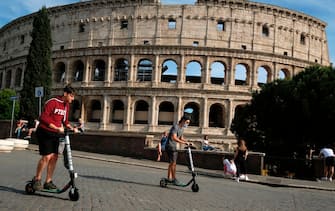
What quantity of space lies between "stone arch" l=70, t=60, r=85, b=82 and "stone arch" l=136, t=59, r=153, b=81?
6.54 metres

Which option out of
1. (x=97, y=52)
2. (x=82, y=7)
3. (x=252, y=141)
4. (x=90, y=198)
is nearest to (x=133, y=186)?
(x=90, y=198)

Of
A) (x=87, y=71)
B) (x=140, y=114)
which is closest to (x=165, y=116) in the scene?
(x=140, y=114)

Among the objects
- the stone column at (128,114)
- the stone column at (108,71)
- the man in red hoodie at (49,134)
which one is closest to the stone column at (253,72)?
the stone column at (128,114)

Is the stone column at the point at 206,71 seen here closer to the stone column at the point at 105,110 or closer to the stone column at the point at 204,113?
the stone column at the point at 204,113

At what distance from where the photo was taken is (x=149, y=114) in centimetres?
3894

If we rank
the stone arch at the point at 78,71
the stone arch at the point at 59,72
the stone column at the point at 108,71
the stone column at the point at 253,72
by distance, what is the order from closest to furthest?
the stone column at the point at 253,72 → the stone column at the point at 108,71 → the stone arch at the point at 78,71 → the stone arch at the point at 59,72

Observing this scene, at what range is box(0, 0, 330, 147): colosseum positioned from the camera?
38.8 metres

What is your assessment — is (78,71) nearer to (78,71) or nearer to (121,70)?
(78,71)

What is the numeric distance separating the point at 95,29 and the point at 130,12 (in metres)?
4.27

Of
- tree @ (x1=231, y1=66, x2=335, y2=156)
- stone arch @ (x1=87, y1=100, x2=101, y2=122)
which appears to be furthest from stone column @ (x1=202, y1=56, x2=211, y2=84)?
stone arch @ (x1=87, y1=100, x2=101, y2=122)

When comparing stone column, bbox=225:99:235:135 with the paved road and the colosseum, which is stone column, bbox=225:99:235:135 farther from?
the paved road

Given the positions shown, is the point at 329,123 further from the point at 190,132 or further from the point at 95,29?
the point at 95,29

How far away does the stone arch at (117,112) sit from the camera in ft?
135

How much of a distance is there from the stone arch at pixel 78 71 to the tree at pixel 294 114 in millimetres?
22269
